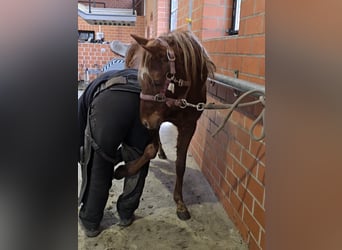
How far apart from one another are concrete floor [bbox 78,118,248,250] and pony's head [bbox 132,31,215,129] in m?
0.63

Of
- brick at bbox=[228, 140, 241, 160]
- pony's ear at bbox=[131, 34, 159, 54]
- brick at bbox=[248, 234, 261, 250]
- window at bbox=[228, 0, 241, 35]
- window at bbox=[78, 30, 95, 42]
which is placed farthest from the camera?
window at bbox=[78, 30, 95, 42]

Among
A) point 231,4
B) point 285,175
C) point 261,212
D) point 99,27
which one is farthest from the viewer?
point 99,27

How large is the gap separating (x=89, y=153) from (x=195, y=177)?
1093 mm

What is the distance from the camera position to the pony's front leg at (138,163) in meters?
1.61

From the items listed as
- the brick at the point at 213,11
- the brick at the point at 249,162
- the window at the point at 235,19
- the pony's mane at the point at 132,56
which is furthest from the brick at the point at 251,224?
the brick at the point at 213,11

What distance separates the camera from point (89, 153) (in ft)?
4.95

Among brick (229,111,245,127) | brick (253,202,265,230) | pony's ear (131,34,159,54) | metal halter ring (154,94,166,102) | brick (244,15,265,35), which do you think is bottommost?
brick (253,202,265,230)

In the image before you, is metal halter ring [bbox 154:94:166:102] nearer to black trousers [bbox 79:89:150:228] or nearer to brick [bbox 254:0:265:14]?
black trousers [bbox 79:89:150:228]

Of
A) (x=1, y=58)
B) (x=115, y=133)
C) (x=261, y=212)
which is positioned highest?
(x=1, y=58)

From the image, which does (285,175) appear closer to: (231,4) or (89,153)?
(89,153)

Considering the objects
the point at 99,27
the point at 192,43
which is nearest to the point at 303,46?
the point at 192,43

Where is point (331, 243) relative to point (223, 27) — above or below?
below

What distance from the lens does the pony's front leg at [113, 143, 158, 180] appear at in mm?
1612

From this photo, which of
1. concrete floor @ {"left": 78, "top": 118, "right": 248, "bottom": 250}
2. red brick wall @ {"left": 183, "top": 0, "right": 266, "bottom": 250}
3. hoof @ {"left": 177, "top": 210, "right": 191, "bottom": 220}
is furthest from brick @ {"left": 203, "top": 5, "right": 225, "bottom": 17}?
hoof @ {"left": 177, "top": 210, "right": 191, "bottom": 220}
